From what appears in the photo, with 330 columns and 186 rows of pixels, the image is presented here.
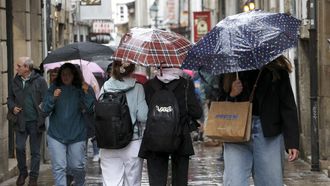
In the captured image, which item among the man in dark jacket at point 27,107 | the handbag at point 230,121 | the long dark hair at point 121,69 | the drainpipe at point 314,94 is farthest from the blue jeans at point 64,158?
the drainpipe at point 314,94

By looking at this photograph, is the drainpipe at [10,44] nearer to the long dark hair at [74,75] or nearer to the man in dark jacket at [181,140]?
the long dark hair at [74,75]

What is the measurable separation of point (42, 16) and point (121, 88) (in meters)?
9.48

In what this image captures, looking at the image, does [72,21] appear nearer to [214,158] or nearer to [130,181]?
[214,158]

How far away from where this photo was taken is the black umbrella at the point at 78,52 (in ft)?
33.0

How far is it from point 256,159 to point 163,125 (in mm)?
1192

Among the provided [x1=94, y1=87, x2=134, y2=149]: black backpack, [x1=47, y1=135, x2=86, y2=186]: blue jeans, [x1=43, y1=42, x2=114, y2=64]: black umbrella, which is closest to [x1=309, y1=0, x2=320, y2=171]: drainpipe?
[x1=43, y1=42, x2=114, y2=64]: black umbrella

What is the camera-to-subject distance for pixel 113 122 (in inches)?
305

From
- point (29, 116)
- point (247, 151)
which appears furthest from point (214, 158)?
point (247, 151)

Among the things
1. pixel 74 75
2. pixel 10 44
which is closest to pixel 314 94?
pixel 10 44

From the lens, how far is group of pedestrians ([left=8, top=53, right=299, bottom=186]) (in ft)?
21.7

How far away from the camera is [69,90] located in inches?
360

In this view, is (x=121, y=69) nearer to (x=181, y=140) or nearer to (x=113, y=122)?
(x=113, y=122)

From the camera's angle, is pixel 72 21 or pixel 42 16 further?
pixel 72 21

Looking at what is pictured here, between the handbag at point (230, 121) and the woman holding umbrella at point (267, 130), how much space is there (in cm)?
9
